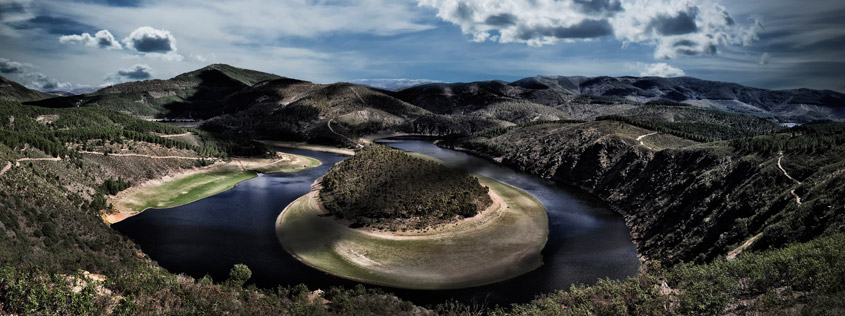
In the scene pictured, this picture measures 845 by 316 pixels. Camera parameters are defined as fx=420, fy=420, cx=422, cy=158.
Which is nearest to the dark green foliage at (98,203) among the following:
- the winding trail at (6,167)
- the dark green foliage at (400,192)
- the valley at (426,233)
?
the valley at (426,233)

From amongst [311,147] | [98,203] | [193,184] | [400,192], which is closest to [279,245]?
[400,192]

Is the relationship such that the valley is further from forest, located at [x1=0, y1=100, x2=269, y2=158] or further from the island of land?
forest, located at [x1=0, y1=100, x2=269, y2=158]

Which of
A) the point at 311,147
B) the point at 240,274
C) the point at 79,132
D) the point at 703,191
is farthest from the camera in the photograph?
the point at 311,147

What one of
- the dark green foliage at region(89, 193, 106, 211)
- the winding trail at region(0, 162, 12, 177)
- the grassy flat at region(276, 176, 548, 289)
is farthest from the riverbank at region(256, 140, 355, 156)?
the winding trail at region(0, 162, 12, 177)

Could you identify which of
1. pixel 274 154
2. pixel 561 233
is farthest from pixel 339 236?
pixel 274 154

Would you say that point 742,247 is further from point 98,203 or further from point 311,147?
point 311,147

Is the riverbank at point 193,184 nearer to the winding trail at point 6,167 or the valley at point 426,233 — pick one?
the valley at point 426,233
